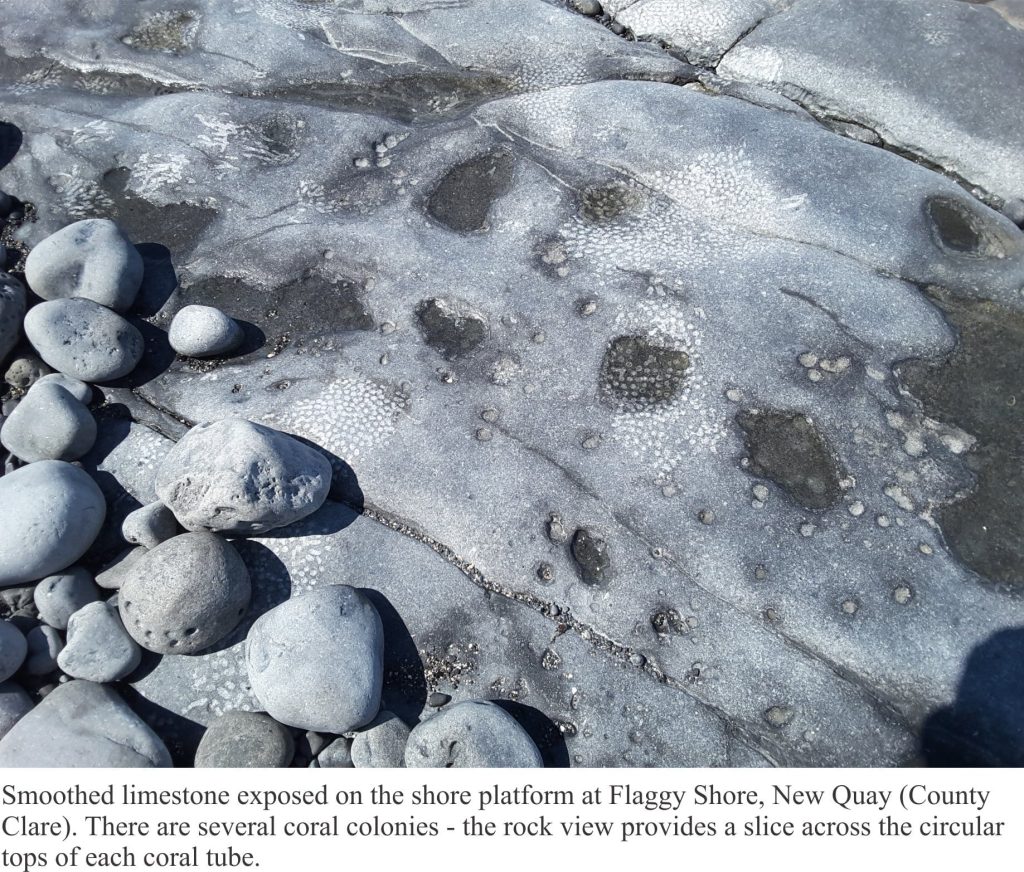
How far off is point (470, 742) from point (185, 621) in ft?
3.32

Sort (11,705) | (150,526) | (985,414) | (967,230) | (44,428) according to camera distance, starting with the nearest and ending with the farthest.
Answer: (11,705) → (150,526) → (44,428) → (985,414) → (967,230)

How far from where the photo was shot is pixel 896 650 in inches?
102

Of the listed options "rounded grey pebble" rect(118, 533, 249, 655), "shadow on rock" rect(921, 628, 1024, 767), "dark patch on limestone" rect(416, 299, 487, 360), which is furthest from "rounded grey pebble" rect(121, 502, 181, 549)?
"shadow on rock" rect(921, 628, 1024, 767)

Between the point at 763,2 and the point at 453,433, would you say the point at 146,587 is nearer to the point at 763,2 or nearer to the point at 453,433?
the point at 453,433

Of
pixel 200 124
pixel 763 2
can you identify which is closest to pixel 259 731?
pixel 200 124

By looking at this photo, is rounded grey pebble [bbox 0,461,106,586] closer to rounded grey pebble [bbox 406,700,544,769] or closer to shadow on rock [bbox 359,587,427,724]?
shadow on rock [bbox 359,587,427,724]

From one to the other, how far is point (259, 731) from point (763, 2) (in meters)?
4.74

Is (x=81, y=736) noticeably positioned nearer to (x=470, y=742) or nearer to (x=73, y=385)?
(x=470, y=742)

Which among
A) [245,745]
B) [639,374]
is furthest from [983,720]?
[245,745]

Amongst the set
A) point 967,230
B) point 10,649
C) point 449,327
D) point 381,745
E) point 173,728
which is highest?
point 967,230

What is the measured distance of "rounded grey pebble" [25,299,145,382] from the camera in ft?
10.1

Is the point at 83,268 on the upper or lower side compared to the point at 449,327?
lower

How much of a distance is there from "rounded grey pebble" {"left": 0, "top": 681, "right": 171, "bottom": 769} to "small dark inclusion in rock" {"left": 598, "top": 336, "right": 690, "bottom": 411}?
1.99 m

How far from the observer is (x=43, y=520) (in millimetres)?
2611
